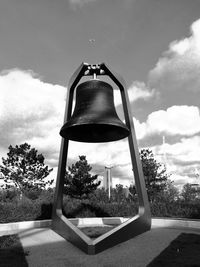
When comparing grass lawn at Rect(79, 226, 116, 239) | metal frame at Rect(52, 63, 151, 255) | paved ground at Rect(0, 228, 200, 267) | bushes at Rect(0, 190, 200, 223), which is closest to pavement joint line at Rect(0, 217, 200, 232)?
bushes at Rect(0, 190, 200, 223)

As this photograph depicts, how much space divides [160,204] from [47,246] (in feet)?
30.4

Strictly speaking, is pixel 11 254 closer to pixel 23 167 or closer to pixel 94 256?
pixel 94 256

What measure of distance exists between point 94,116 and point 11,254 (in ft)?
12.8

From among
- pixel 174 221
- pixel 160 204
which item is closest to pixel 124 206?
pixel 160 204

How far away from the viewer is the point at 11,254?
21.3 ft

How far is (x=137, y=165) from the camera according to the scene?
912 cm

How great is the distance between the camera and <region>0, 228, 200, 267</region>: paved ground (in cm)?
590

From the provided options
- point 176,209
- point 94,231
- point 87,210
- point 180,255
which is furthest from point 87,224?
point 180,255

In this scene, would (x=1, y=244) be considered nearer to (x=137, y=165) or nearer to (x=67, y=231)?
(x=67, y=231)

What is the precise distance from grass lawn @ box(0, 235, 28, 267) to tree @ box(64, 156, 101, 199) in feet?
93.0

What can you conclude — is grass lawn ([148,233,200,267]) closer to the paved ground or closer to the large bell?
the paved ground

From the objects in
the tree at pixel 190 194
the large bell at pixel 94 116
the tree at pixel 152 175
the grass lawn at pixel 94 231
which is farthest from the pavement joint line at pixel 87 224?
the tree at pixel 152 175

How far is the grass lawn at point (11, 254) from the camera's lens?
5661 mm

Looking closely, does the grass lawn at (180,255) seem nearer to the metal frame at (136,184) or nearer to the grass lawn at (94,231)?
the metal frame at (136,184)
